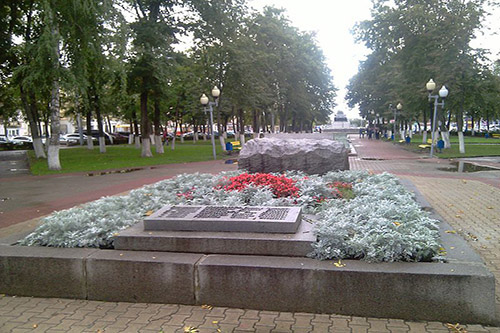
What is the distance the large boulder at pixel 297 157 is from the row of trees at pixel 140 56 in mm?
10239

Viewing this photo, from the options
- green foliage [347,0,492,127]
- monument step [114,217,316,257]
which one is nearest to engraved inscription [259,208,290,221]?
monument step [114,217,316,257]

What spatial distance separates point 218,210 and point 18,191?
994 centimetres

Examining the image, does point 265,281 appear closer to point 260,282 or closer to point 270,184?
point 260,282

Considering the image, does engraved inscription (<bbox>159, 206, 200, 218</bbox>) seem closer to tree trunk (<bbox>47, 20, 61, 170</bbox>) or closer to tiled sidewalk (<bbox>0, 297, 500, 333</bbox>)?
tiled sidewalk (<bbox>0, 297, 500, 333</bbox>)

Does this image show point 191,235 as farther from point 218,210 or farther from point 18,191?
point 18,191

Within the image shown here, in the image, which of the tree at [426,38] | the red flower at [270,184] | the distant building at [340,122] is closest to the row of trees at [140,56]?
the tree at [426,38]

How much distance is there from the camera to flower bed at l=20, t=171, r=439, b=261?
3.95 m

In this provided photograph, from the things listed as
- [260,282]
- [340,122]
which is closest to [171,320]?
[260,282]

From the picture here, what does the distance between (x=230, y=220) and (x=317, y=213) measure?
1471 mm

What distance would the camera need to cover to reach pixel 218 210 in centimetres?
504

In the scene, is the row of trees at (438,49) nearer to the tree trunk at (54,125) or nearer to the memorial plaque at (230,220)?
the tree trunk at (54,125)

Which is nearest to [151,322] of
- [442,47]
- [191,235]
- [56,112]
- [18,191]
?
[191,235]

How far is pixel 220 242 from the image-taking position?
427 centimetres

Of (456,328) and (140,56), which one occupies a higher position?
(140,56)
